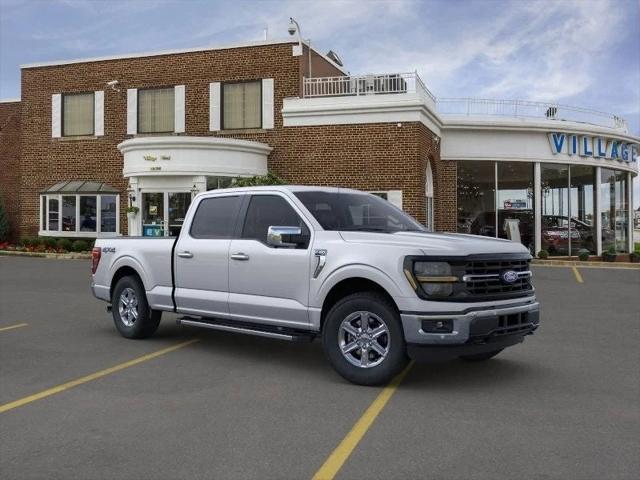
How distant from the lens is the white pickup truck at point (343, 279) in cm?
573

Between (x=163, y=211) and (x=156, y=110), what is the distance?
5070 millimetres

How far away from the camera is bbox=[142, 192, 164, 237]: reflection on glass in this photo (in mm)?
22453

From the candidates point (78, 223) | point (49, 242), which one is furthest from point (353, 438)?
point (49, 242)

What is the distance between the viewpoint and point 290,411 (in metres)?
5.21

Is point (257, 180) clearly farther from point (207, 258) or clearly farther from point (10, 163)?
point (10, 163)

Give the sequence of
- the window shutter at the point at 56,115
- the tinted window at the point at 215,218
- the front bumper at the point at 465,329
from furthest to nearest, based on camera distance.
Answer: the window shutter at the point at 56,115
the tinted window at the point at 215,218
the front bumper at the point at 465,329

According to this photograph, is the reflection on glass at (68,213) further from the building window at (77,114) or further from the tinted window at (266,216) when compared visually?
the tinted window at (266,216)

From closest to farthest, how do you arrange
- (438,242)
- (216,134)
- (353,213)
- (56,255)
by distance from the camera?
(438,242), (353,213), (56,255), (216,134)

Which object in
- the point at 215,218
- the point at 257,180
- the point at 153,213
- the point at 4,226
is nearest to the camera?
the point at 215,218

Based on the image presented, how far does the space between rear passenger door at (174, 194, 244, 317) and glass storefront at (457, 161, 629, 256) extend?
18077 millimetres

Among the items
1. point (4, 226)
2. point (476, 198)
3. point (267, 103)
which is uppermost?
point (267, 103)

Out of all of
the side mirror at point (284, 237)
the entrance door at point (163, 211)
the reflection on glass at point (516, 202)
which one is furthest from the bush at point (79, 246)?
the side mirror at point (284, 237)

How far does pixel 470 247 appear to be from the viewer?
586cm

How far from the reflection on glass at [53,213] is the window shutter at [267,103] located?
31.1 feet
